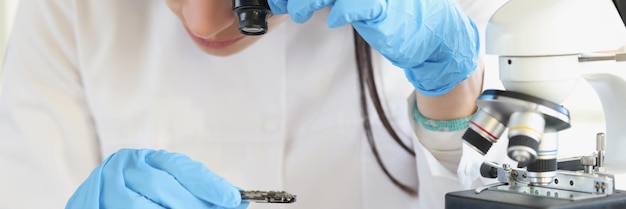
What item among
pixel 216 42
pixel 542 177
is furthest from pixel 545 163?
pixel 216 42

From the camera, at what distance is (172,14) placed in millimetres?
1183

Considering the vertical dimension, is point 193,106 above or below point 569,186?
above

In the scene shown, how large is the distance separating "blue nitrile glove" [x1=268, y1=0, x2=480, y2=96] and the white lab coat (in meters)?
0.26

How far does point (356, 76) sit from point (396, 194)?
0.20 meters

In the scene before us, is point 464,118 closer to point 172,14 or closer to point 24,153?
point 172,14

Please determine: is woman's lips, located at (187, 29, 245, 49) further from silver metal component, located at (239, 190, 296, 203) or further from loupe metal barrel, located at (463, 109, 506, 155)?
loupe metal barrel, located at (463, 109, 506, 155)

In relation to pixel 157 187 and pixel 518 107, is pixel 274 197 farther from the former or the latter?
pixel 518 107

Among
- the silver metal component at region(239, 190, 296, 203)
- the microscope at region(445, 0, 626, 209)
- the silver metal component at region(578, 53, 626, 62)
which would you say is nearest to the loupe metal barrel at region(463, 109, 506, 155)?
the microscope at region(445, 0, 626, 209)

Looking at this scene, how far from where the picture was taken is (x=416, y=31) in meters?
0.81

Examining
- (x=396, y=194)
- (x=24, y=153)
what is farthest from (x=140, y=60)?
(x=396, y=194)

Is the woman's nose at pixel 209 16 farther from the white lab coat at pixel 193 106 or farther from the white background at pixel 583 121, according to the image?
the white background at pixel 583 121

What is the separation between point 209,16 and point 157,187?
0.79 feet

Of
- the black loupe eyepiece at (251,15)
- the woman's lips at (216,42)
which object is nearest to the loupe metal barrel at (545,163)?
the black loupe eyepiece at (251,15)

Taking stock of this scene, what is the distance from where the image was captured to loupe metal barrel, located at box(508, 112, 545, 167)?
669 millimetres
